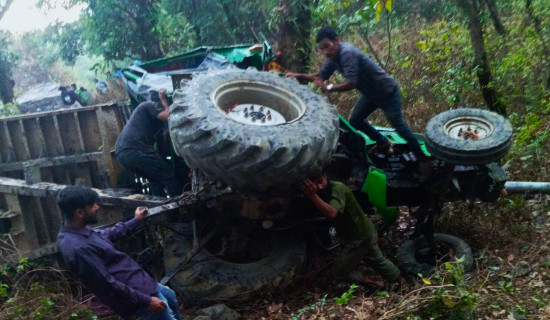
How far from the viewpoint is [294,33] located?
29.4 ft

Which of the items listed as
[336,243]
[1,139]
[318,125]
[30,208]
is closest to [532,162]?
[336,243]

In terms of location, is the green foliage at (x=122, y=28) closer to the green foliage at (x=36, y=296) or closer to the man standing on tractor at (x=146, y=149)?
the man standing on tractor at (x=146, y=149)

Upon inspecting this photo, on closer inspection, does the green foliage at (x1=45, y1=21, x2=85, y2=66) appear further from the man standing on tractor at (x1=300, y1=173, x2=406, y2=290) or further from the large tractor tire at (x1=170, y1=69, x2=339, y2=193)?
the man standing on tractor at (x1=300, y1=173, x2=406, y2=290)

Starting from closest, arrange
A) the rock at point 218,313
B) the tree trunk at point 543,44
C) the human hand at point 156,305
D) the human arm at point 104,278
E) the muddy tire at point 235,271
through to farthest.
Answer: the human arm at point 104,278 < the human hand at point 156,305 < the rock at point 218,313 < the muddy tire at point 235,271 < the tree trunk at point 543,44

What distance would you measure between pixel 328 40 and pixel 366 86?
62cm

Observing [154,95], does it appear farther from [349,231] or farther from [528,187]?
[528,187]

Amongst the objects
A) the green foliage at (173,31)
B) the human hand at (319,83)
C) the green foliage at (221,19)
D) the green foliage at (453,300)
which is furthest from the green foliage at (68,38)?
the green foliage at (453,300)

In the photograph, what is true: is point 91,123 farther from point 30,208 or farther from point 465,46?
point 465,46

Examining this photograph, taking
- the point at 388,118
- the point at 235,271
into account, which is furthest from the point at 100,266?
the point at 388,118

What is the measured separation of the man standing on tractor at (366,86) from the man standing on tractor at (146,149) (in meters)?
1.44

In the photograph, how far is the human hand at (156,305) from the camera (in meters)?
3.00

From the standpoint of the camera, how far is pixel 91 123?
6.07 m

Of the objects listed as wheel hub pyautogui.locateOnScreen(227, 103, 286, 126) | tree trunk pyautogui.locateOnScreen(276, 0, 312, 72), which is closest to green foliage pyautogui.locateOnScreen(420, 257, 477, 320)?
wheel hub pyautogui.locateOnScreen(227, 103, 286, 126)

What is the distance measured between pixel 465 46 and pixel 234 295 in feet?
24.0
